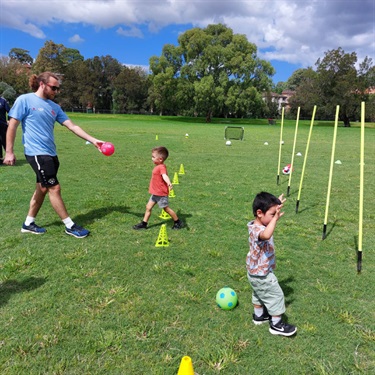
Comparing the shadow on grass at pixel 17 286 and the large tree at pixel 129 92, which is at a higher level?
the large tree at pixel 129 92

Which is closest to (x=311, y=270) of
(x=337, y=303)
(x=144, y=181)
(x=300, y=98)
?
(x=337, y=303)

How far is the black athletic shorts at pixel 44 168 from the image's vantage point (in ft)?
14.9

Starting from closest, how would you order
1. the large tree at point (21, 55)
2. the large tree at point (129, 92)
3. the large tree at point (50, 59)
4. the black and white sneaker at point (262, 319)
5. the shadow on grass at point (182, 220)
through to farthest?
the black and white sneaker at point (262, 319)
the shadow on grass at point (182, 220)
the large tree at point (50, 59)
the large tree at point (129, 92)
the large tree at point (21, 55)

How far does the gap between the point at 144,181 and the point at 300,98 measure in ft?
177

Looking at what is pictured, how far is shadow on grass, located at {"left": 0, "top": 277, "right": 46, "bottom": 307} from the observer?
3350mm

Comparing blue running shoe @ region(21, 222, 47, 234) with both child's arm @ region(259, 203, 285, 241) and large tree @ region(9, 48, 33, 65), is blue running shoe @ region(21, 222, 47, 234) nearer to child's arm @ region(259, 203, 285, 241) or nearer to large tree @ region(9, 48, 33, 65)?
child's arm @ region(259, 203, 285, 241)

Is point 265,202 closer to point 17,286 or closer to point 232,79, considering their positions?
point 17,286

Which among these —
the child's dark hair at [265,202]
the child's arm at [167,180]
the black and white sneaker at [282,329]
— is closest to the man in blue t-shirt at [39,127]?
the child's arm at [167,180]

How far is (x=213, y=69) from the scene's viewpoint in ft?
163

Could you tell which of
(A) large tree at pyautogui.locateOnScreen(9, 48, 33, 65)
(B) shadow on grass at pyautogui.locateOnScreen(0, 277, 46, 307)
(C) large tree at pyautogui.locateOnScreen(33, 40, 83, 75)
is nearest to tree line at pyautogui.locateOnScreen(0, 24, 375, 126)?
(C) large tree at pyautogui.locateOnScreen(33, 40, 83, 75)

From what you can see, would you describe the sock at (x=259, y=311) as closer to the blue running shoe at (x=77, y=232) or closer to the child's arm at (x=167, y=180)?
the child's arm at (x=167, y=180)

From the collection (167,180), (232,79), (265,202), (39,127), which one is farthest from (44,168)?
(232,79)

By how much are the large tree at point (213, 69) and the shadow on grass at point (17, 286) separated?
45528 mm

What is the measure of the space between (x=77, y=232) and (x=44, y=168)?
1.07 m
